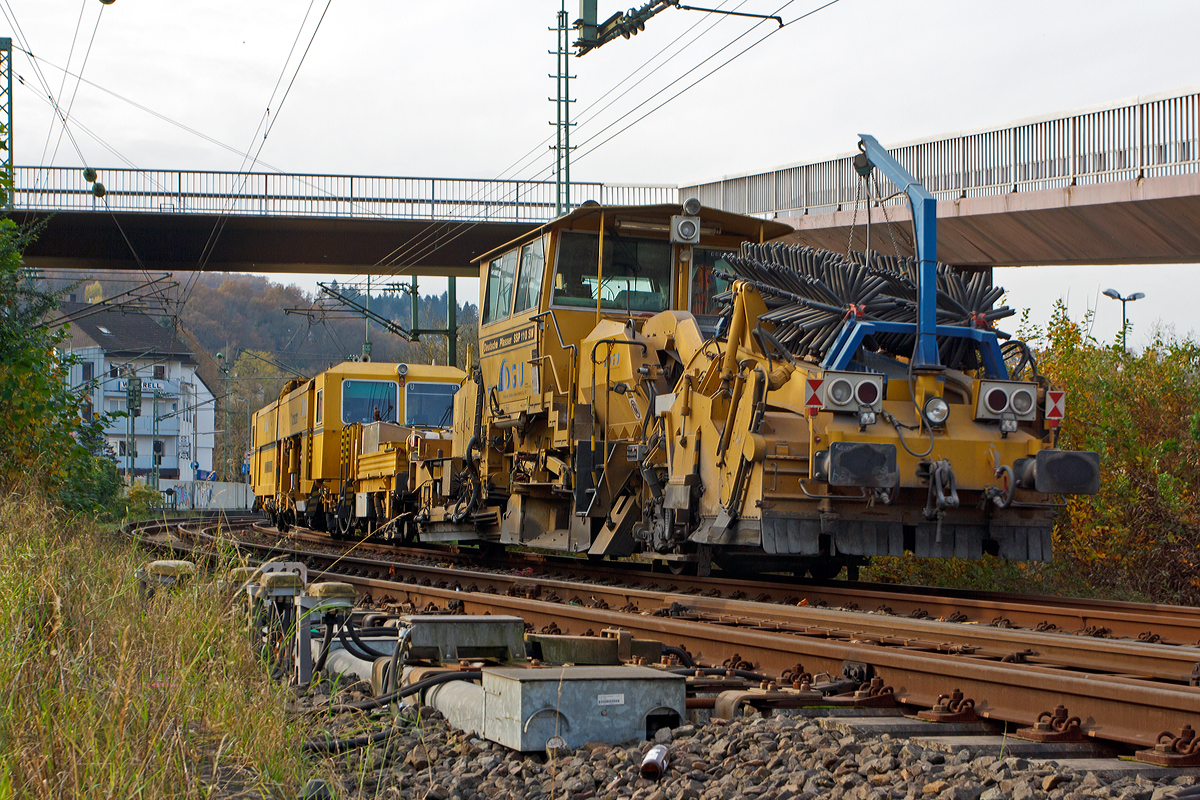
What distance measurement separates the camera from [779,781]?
367 cm

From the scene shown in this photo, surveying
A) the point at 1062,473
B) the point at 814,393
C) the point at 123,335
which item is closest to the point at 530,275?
the point at 814,393

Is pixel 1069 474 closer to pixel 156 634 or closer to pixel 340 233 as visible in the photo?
pixel 156 634

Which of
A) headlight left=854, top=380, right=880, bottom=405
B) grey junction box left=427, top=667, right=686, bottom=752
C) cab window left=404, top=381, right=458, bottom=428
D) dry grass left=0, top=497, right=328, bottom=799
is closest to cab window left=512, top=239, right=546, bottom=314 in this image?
headlight left=854, top=380, right=880, bottom=405

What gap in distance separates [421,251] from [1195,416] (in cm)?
2155

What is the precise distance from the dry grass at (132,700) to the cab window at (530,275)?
6.35 metres

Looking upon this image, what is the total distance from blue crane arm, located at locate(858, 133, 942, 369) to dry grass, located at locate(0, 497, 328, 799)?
5.55 metres

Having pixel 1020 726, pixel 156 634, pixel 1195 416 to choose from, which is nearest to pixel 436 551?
pixel 1195 416

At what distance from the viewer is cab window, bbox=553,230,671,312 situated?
1198 centimetres

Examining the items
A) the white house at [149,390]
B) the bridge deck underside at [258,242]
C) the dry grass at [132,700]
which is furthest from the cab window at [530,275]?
the white house at [149,390]

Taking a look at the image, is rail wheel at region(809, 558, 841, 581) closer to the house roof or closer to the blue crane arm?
the blue crane arm

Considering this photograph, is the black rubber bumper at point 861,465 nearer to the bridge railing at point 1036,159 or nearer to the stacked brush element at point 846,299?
the stacked brush element at point 846,299

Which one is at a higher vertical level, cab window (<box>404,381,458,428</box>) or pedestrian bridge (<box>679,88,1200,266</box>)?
pedestrian bridge (<box>679,88,1200,266</box>)

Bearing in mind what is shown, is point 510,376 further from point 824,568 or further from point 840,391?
point 840,391

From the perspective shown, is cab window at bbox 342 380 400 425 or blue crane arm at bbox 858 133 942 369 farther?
cab window at bbox 342 380 400 425
